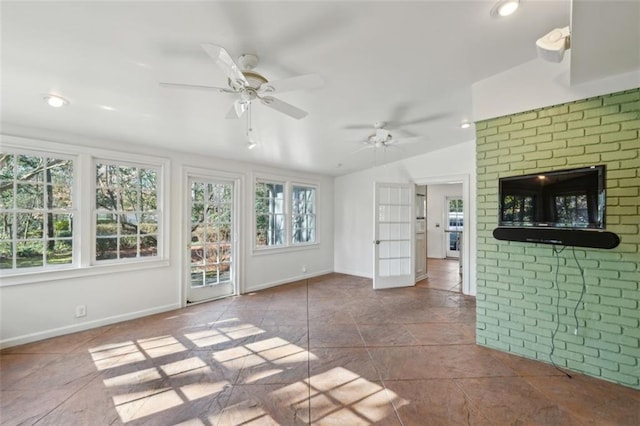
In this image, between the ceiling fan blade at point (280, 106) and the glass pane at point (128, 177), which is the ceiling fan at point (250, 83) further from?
the glass pane at point (128, 177)

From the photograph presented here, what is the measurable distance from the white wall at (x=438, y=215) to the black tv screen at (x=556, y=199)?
667 cm

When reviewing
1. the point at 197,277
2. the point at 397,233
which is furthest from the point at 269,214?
the point at 397,233

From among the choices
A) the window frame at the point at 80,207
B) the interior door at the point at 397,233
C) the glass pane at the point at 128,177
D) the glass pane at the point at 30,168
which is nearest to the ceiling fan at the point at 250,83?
the window frame at the point at 80,207

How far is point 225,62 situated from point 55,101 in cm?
203

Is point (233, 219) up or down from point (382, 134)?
down

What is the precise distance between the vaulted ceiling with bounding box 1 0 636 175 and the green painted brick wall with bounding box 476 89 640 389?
2.42 feet

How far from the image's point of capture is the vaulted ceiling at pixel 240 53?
67.4 inches

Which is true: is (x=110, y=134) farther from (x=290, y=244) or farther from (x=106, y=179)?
(x=290, y=244)

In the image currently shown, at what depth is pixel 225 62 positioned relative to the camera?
1.68 m

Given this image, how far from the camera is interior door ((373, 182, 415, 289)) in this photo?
5.40 meters

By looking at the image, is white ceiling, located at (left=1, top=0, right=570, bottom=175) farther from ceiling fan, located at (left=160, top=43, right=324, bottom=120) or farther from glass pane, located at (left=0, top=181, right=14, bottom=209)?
glass pane, located at (left=0, top=181, right=14, bottom=209)

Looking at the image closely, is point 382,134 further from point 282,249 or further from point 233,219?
point 282,249

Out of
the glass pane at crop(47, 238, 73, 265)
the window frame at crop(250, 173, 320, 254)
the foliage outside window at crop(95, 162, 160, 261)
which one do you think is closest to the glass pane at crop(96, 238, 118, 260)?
the foliage outside window at crop(95, 162, 160, 261)

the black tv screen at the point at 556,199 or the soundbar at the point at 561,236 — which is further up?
the black tv screen at the point at 556,199
